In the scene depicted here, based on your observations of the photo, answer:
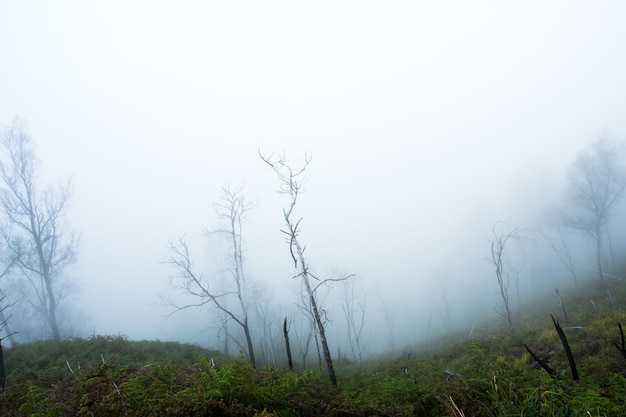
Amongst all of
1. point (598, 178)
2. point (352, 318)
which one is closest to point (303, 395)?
point (352, 318)

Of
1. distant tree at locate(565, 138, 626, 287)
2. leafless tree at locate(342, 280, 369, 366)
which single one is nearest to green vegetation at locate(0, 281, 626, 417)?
leafless tree at locate(342, 280, 369, 366)

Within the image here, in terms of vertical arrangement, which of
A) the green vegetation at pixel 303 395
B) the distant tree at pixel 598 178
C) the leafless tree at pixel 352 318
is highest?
the distant tree at pixel 598 178

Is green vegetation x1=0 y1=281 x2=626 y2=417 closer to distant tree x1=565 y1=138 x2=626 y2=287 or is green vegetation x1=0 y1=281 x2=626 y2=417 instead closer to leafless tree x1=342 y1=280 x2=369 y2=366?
leafless tree x1=342 y1=280 x2=369 y2=366

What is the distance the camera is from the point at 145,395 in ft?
13.1

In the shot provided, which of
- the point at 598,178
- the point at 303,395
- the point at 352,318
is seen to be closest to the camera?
the point at 303,395

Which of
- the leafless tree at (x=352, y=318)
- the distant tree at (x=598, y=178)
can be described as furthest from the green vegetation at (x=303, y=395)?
the distant tree at (x=598, y=178)

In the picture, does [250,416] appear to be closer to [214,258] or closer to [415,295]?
[214,258]

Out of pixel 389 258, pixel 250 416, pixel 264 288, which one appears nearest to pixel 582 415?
pixel 250 416

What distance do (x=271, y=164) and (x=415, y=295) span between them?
88768 mm

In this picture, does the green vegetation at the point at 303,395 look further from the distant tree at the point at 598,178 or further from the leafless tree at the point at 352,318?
the distant tree at the point at 598,178

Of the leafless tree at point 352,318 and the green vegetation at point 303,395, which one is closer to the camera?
the green vegetation at point 303,395

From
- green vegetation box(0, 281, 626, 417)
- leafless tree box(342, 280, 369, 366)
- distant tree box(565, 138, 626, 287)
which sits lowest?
leafless tree box(342, 280, 369, 366)

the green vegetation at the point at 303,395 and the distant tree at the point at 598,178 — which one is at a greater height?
the distant tree at the point at 598,178

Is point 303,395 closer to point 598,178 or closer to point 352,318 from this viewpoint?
point 352,318
